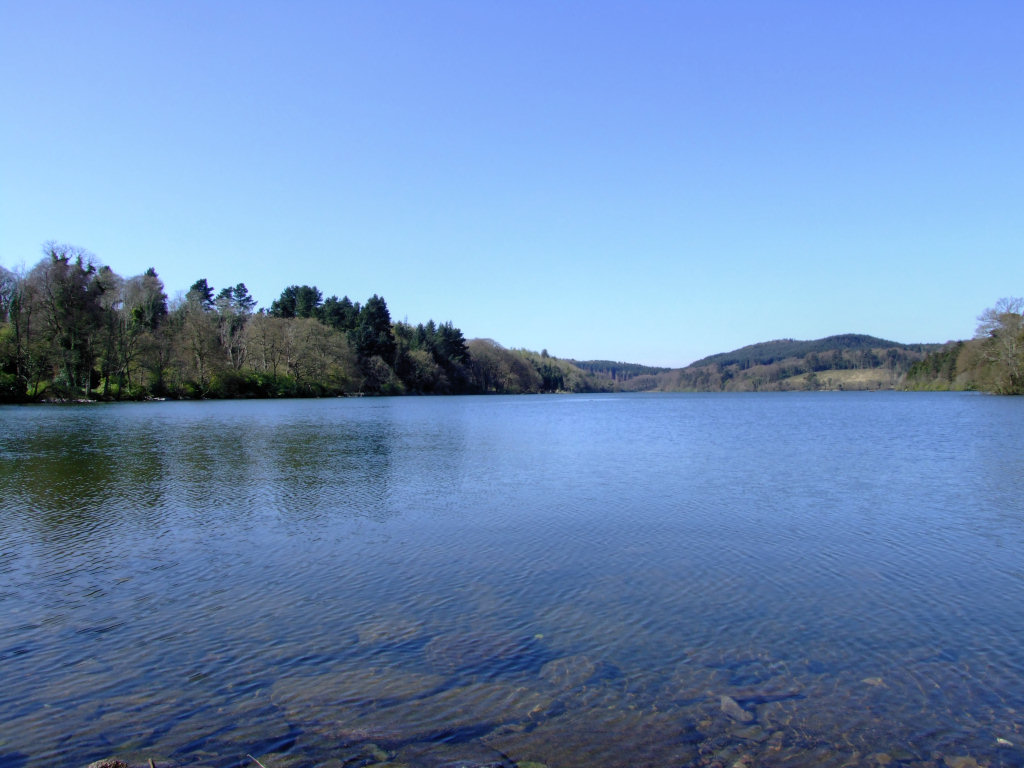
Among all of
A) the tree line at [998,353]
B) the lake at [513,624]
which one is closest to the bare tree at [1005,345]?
the tree line at [998,353]

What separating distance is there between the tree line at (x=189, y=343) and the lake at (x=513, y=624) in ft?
181

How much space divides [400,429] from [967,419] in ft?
119

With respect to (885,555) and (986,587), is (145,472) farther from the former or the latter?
(986,587)

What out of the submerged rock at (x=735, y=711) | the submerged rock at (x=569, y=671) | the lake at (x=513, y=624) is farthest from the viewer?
the submerged rock at (x=569, y=671)

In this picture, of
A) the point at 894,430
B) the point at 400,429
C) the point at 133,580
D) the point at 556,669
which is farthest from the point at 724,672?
the point at 894,430

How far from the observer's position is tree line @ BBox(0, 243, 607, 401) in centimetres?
6150

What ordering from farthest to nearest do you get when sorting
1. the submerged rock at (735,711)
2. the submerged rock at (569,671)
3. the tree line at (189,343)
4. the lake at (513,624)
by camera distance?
1. the tree line at (189,343)
2. the submerged rock at (569,671)
3. the submerged rock at (735,711)
4. the lake at (513,624)

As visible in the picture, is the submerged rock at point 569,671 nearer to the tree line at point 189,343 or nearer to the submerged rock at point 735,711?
the submerged rock at point 735,711

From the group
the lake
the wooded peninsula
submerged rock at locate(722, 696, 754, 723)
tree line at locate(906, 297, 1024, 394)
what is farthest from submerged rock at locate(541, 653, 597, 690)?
tree line at locate(906, 297, 1024, 394)

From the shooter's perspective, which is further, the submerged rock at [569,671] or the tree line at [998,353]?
the tree line at [998,353]

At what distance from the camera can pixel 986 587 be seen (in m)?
8.40

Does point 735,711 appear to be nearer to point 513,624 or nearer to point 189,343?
point 513,624

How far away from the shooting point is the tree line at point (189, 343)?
61.5 metres

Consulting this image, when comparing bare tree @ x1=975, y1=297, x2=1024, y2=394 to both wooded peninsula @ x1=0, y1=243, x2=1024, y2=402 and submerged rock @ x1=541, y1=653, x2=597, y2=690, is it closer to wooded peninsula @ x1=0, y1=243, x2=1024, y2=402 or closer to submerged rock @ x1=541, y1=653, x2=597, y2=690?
wooded peninsula @ x1=0, y1=243, x2=1024, y2=402
